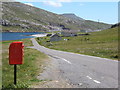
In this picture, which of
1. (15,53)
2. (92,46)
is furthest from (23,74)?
(92,46)

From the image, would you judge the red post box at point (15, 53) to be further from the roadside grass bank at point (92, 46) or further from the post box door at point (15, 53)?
the roadside grass bank at point (92, 46)

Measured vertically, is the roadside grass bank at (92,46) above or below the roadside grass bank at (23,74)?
below

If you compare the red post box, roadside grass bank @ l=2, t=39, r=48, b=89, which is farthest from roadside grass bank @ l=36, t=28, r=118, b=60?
the red post box

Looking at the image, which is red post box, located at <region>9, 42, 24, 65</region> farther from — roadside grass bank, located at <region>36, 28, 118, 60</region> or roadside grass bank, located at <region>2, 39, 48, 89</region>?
roadside grass bank, located at <region>36, 28, 118, 60</region>

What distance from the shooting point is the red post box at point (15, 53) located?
884 centimetres

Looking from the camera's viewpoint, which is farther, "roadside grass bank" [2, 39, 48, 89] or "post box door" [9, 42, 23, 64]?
"roadside grass bank" [2, 39, 48, 89]

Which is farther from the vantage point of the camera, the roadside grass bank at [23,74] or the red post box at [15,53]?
the roadside grass bank at [23,74]

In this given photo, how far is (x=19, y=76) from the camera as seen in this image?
41.2 ft

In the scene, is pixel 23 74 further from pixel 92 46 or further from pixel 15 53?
pixel 92 46

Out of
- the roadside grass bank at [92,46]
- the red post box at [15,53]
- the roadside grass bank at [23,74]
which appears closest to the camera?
the red post box at [15,53]

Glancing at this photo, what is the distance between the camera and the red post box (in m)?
8.84

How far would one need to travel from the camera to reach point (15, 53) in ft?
29.0

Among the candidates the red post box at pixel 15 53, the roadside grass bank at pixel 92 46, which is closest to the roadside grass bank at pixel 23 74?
the red post box at pixel 15 53

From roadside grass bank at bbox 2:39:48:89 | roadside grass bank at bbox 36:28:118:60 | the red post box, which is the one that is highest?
the red post box
